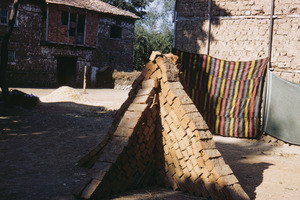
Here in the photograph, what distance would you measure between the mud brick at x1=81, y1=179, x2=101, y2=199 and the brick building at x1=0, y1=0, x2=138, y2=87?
17566mm

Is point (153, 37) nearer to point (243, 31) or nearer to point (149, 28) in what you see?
point (149, 28)

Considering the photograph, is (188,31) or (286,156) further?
(188,31)

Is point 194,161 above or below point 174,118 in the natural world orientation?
below

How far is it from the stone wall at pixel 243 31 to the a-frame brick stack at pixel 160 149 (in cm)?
431

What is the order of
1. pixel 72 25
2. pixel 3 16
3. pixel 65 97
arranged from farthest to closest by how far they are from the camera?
pixel 72 25 < pixel 3 16 < pixel 65 97

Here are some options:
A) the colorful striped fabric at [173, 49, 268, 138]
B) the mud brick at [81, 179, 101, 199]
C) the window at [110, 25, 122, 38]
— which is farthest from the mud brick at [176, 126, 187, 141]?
the window at [110, 25, 122, 38]

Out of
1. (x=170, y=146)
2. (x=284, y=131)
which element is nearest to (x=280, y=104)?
(x=284, y=131)

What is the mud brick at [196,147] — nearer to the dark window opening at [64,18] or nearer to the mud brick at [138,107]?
the mud brick at [138,107]

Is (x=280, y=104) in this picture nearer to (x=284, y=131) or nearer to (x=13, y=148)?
(x=284, y=131)

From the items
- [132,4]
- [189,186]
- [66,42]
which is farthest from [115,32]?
[189,186]

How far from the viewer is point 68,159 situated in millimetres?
4438

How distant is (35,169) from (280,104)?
5.54m

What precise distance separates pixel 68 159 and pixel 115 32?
2052 centimetres

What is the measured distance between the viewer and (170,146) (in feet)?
11.3
